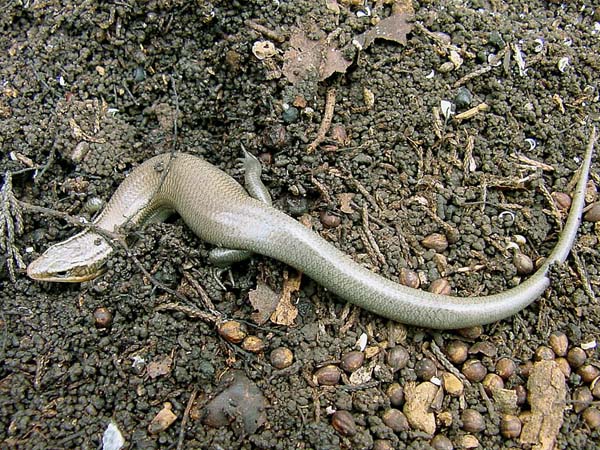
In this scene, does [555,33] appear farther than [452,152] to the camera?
Yes

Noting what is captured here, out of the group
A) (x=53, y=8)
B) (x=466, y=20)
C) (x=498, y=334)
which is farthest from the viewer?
(x=53, y=8)

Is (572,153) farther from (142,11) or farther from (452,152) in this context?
(142,11)

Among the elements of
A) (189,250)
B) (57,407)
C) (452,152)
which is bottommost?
(57,407)

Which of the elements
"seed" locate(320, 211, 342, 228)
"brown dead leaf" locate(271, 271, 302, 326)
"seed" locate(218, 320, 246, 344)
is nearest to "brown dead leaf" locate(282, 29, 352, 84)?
"seed" locate(320, 211, 342, 228)

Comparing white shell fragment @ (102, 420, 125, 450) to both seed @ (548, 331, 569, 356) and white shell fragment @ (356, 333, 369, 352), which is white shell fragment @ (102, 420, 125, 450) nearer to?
white shell fragment @ (356, 333, 369, 352)

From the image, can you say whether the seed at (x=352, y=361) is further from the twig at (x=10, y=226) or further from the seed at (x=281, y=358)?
the twig at (x=10, y=226)

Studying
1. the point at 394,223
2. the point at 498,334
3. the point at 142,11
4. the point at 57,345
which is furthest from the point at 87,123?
the point at 498,334
